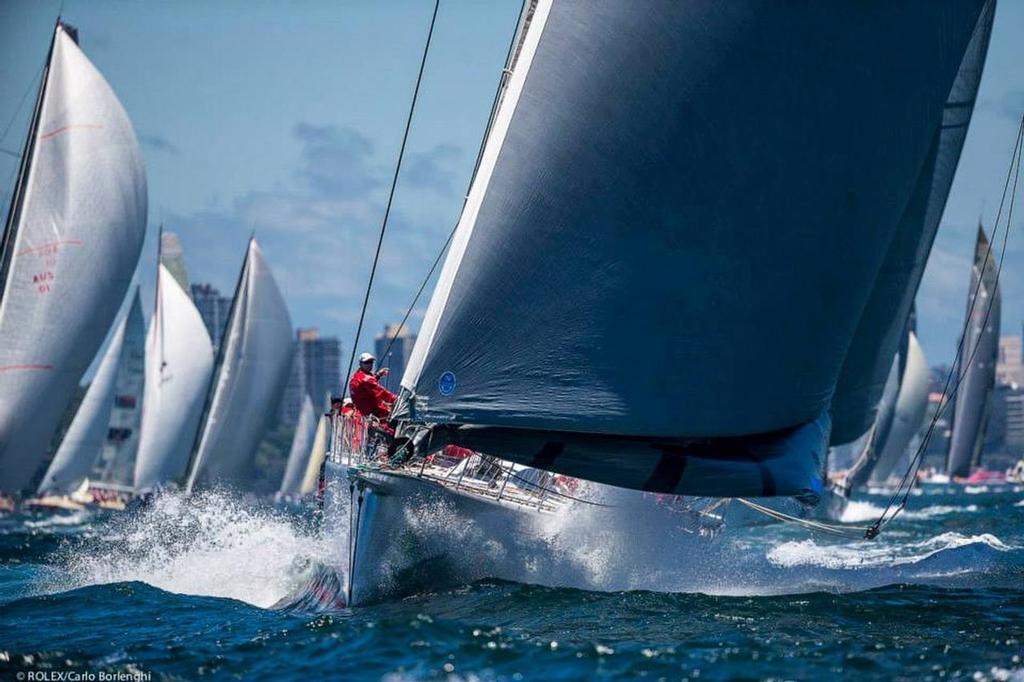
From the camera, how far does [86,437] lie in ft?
146

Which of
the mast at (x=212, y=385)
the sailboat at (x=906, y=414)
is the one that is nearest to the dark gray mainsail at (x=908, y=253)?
the mast at (x=212, y=385)

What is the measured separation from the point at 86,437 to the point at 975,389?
37.5m

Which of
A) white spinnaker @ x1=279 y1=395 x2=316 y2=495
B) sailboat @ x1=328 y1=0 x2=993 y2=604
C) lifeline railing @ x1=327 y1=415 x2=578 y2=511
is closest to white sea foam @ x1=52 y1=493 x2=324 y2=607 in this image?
lifeline railing @ x1=327 y1=415 x2=578 y2=511

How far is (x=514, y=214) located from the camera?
37.9ft

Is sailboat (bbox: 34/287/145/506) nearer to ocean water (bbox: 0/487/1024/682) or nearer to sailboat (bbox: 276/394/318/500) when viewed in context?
sailboat (bbox: 276/394/318/500)

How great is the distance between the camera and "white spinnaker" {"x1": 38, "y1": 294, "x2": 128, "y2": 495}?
43.9m

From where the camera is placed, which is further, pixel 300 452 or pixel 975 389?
pixel 300 452

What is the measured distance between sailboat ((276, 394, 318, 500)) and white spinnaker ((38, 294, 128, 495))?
21.1m

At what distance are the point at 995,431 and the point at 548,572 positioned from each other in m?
181

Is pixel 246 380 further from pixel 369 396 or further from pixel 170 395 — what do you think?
pixel 369 396

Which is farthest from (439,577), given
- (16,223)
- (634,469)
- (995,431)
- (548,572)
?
(995,431)

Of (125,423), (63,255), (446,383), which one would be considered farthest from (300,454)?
(446,383)

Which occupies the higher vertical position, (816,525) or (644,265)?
(644,265)

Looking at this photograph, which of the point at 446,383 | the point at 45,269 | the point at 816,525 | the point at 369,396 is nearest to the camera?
the point at 446,383
